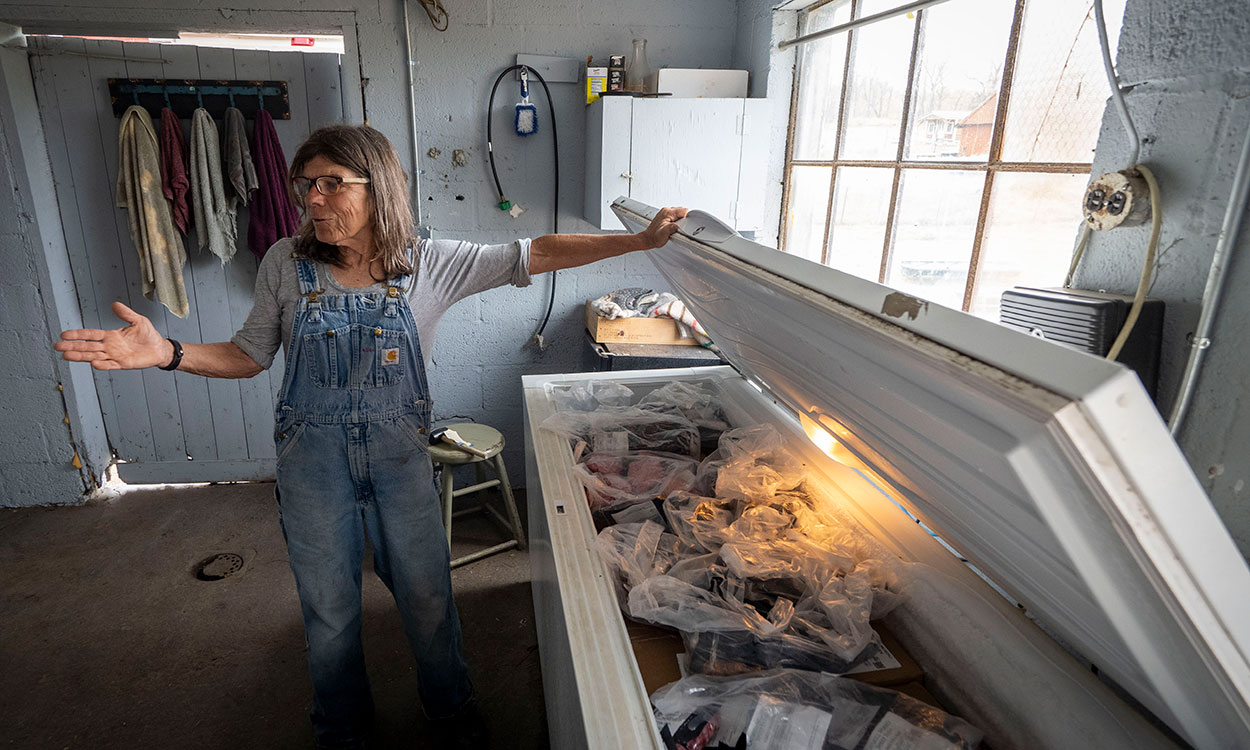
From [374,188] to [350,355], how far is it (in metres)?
0.41

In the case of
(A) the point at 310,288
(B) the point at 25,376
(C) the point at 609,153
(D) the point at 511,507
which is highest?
(C) the point at 609,153

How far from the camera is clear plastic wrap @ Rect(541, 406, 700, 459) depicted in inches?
73.7

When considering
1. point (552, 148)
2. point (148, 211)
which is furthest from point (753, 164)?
point (148, 211)

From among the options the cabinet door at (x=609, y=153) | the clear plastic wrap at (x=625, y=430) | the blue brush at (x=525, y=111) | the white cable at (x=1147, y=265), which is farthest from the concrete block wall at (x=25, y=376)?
the white cable at (x=1147, y=265)

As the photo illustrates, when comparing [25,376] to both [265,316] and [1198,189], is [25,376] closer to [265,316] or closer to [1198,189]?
[265,316]

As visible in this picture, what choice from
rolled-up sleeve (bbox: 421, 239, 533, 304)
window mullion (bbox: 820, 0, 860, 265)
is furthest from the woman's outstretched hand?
window mullion (bbox: 820, 0, 860, 265)

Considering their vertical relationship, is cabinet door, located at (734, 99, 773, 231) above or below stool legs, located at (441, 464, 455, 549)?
above

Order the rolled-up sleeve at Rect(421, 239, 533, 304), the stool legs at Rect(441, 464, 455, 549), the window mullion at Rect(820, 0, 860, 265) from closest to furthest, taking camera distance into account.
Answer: the rolled-up sleeve at Rect(421, 239, 533, 304)
the window mullion at Rect(820, 0, 860, 265)
the stool legs at Rect(441, 464, 455, 549)

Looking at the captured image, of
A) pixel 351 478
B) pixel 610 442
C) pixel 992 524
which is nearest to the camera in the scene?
pixel 992 524

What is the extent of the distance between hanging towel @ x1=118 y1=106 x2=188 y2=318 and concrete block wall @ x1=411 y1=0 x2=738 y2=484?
1.16m

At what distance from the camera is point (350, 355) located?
1.62m

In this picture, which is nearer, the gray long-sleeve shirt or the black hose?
the gray long-sleeve shirt

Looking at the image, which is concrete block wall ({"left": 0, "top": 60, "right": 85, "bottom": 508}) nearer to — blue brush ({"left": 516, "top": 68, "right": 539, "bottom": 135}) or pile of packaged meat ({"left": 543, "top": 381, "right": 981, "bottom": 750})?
blue brush ({"left": 516, "top": 68, "right": 539, "bottom": 135})

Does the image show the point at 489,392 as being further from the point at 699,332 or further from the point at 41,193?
the point at 41,193
